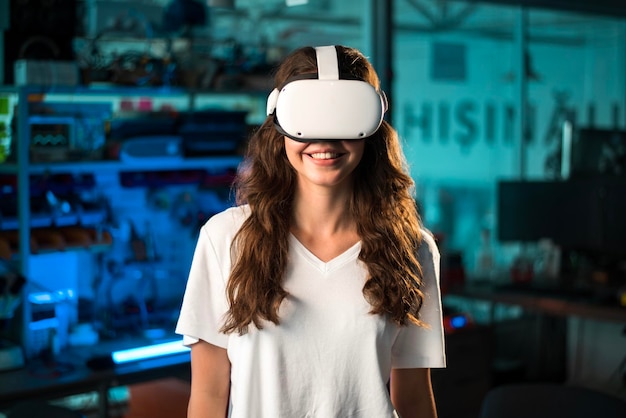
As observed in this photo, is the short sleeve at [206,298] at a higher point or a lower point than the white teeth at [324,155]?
lower

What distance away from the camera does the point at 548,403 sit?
2359 mm

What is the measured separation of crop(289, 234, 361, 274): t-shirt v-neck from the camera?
161 cm

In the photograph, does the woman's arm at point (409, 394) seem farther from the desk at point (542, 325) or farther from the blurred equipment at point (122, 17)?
the blurred equipment at point (122, 17)

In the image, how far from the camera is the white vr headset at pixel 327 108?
154 cm

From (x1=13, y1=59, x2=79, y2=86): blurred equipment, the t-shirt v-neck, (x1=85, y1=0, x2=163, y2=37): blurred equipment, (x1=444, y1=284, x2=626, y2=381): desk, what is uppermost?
(x1=85, y1=0, x2=163, y2=37): blurred equipment

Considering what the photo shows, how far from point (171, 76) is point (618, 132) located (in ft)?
7.90

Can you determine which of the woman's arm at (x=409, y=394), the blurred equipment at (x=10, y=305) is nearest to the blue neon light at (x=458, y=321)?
the blurred equipment at (x=10, y=305)

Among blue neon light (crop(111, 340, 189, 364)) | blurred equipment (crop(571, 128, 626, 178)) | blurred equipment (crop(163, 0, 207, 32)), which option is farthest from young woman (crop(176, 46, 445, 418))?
blurred equipment (crop(571, 128, 626, 178))

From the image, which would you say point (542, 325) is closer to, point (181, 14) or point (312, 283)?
point (181, 14)

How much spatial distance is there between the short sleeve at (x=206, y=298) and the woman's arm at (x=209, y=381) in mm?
23

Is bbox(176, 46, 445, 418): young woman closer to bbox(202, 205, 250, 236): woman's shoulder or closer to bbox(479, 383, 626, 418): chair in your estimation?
bbox(202, 205, 250, 236): woman's shoulder

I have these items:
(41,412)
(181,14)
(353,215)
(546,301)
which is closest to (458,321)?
(546,301)

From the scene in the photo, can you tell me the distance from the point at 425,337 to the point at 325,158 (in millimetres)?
419

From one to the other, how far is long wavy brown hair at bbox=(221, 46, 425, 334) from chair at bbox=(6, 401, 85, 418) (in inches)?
29.7
